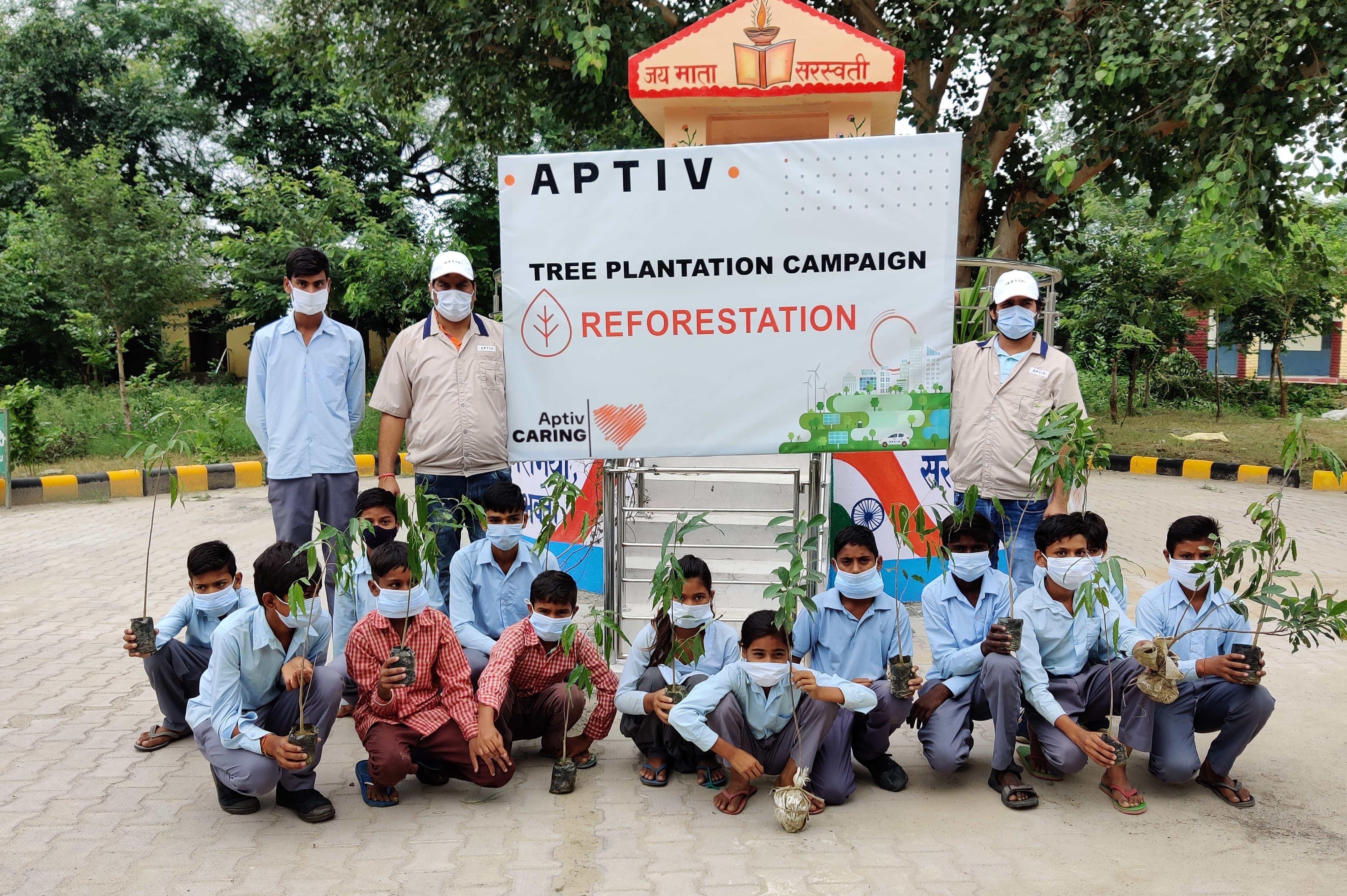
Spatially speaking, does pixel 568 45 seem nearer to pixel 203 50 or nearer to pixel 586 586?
pixel 586 586

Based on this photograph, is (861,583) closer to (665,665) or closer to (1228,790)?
(665,665)

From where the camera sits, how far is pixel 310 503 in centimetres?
415

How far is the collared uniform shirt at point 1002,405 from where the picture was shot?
12.8ft

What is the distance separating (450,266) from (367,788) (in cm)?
196

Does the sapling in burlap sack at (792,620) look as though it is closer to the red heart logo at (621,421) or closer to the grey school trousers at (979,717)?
the grey school trousers at (979,717)

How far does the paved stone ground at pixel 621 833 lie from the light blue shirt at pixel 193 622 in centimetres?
45

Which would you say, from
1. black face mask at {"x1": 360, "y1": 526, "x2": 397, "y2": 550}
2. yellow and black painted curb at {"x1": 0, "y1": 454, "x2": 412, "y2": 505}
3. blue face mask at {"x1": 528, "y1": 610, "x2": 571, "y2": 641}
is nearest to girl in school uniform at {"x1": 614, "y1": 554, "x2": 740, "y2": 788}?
blue face mask at {"x1": 528, "y1": 610, "x2": 571, "y2": 641}

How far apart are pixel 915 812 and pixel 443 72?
10.4 m

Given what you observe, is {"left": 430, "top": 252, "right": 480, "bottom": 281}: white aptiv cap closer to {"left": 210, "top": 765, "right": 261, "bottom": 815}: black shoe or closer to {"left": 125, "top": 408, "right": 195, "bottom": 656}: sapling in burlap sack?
{"left": 125, "top": 408, "right": 195, "bottom": 656}: sapling in burlap sack

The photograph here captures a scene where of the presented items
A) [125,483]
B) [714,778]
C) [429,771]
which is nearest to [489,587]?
[429,771]

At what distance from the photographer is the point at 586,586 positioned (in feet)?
20.1

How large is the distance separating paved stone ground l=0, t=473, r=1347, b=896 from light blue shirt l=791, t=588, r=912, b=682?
380 millimetres

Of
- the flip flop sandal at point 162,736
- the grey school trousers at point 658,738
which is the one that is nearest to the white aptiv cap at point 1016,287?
the grey school trousers at point 658,738

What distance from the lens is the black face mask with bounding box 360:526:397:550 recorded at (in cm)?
407
